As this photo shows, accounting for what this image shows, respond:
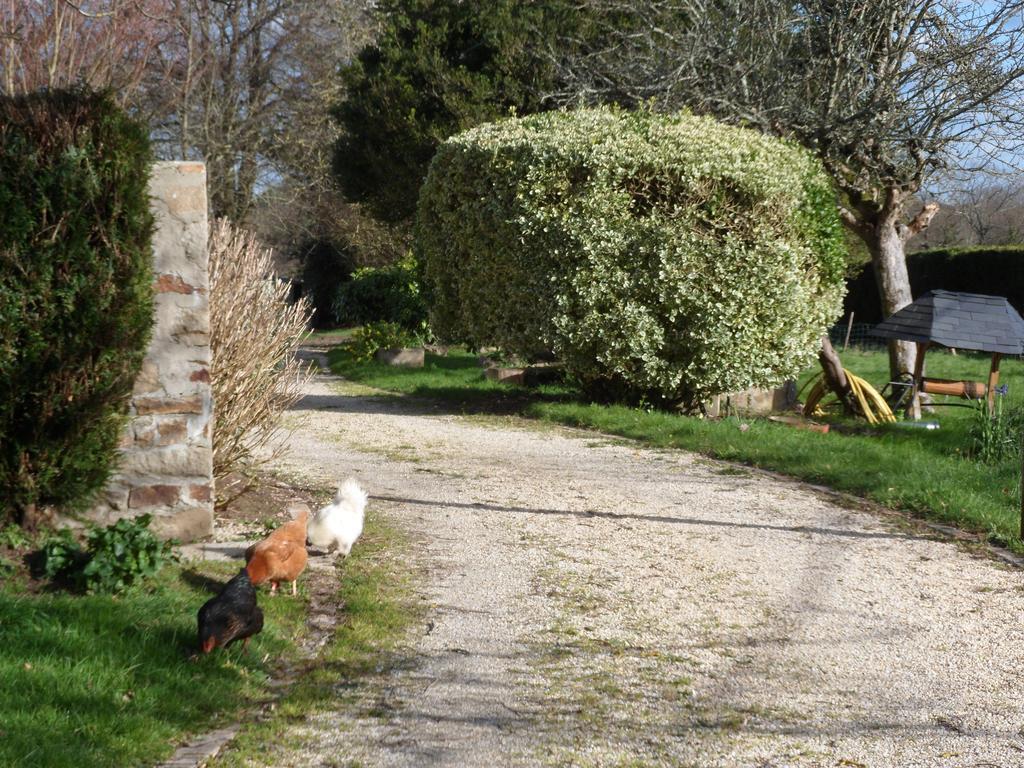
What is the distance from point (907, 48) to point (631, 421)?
262 inches

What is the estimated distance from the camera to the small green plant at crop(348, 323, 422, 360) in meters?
18.9

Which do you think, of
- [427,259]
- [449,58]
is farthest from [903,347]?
[449,58]

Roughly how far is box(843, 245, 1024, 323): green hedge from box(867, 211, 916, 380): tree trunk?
6847mm

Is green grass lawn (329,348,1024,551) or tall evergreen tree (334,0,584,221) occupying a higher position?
tall evergreen tree (334,0,584,221)

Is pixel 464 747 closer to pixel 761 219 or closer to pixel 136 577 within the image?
pixel 136 577

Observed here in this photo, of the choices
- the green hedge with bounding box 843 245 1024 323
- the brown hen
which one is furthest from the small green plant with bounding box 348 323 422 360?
the brown hen

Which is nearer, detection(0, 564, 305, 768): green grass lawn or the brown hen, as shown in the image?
detection(0, 564, 305, 768): green grass lawn

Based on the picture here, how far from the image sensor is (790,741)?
347cm

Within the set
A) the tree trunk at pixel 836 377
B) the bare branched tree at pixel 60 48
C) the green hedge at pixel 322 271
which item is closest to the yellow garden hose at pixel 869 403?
the tree trunk at pixel 836 377

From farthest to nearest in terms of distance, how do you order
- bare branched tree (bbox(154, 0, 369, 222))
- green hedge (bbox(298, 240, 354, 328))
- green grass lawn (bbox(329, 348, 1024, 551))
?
green hedge (bbox(298, 240, 354, 328)) → bare branched tree (bbox(154, 0, 369, 222)) → green grass lawn (bbox(329, 348, 1024, 551))

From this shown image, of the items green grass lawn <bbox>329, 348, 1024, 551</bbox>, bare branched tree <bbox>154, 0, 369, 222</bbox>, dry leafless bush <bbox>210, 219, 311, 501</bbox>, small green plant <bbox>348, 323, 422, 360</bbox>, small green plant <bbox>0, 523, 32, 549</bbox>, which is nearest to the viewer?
small green plant <bbox>0, 523, 32, 549</bbox>

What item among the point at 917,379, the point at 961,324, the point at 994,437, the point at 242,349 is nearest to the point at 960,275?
the point at 917,379

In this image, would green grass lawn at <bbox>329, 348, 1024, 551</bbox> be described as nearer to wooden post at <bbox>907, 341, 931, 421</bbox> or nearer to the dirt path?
wooden post at <bbox>907, 341, 931, 421</bbox>

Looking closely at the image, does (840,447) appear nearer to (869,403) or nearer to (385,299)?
(869,403)
